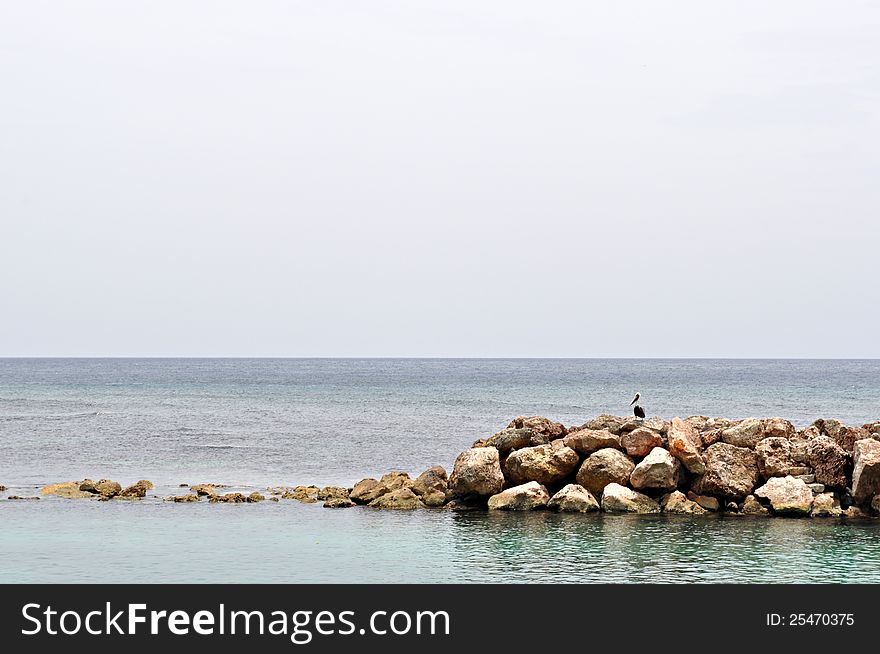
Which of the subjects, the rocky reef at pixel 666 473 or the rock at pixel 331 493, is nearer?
the rocky reef at pixel 666 473

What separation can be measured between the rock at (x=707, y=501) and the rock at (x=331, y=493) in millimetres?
11450

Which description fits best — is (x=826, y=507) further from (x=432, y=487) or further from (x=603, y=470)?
(x=432, y=487)

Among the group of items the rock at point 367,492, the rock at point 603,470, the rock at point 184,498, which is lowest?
the rock at point 184,498

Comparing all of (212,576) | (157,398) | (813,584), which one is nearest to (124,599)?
(212,576)

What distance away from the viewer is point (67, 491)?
3453 cm

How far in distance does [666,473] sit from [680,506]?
3.53 feet

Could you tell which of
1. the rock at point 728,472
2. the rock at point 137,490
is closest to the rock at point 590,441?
the rock at point 728,472

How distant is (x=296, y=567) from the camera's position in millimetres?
23047

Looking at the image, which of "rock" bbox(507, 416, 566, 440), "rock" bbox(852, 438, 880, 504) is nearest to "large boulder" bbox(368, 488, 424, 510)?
"rock" bbox(507, 416, 566, 440)

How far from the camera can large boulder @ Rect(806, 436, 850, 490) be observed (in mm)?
29797

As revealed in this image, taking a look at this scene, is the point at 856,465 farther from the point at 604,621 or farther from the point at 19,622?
the point at 19,622

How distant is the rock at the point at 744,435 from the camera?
3100cm

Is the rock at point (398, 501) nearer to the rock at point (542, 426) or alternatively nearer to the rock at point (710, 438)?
the rock at point (542, 426)

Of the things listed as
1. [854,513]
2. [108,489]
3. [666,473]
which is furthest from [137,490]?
[854,513]
